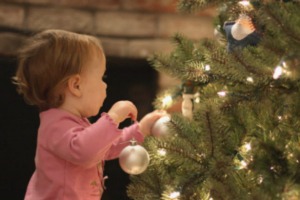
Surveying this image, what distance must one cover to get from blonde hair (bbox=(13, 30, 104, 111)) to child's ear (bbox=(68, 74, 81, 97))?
0.4 inches

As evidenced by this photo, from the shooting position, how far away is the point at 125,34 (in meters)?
1.99

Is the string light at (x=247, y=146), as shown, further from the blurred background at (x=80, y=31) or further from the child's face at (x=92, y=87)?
the blurred background at (x=80, y=31)

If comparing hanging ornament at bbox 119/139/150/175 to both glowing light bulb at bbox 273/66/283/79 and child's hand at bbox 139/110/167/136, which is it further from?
glowing light bulb at bbox 273/66/283/79

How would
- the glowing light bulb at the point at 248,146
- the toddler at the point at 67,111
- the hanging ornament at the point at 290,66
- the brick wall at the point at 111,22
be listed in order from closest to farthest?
the hanging ornament at the point at 290,66 < the glowing light bulb at the point at 248,146 < the toddler at the point at 67,111 < the brick wall at the point at 111,22

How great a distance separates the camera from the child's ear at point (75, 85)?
112 centimetres

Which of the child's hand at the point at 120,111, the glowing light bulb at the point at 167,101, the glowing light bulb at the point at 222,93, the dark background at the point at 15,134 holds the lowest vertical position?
the dark background at the point at 15,134

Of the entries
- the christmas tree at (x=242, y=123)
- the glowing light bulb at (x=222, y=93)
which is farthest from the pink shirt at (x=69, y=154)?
the glowing light bulb at (x=222, y=93)

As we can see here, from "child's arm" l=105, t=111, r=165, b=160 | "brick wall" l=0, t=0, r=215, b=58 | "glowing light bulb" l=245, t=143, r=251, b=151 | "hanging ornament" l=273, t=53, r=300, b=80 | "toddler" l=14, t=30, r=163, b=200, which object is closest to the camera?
"hanging ornament" l=273, t=53, r=300, b=80

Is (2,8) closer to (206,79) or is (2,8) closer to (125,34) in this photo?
(125,34)

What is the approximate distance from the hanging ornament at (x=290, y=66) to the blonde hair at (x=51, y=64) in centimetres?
49

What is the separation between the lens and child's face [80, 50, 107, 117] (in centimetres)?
115

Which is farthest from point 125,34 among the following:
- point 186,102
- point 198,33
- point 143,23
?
point 186,102

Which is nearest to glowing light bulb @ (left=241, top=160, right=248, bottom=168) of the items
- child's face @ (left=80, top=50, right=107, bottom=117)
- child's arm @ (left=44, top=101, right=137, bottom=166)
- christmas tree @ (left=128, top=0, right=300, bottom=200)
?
christmas tree @ (left=128, top=0, right=300, bottom=200)

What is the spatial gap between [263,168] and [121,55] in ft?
3.88
